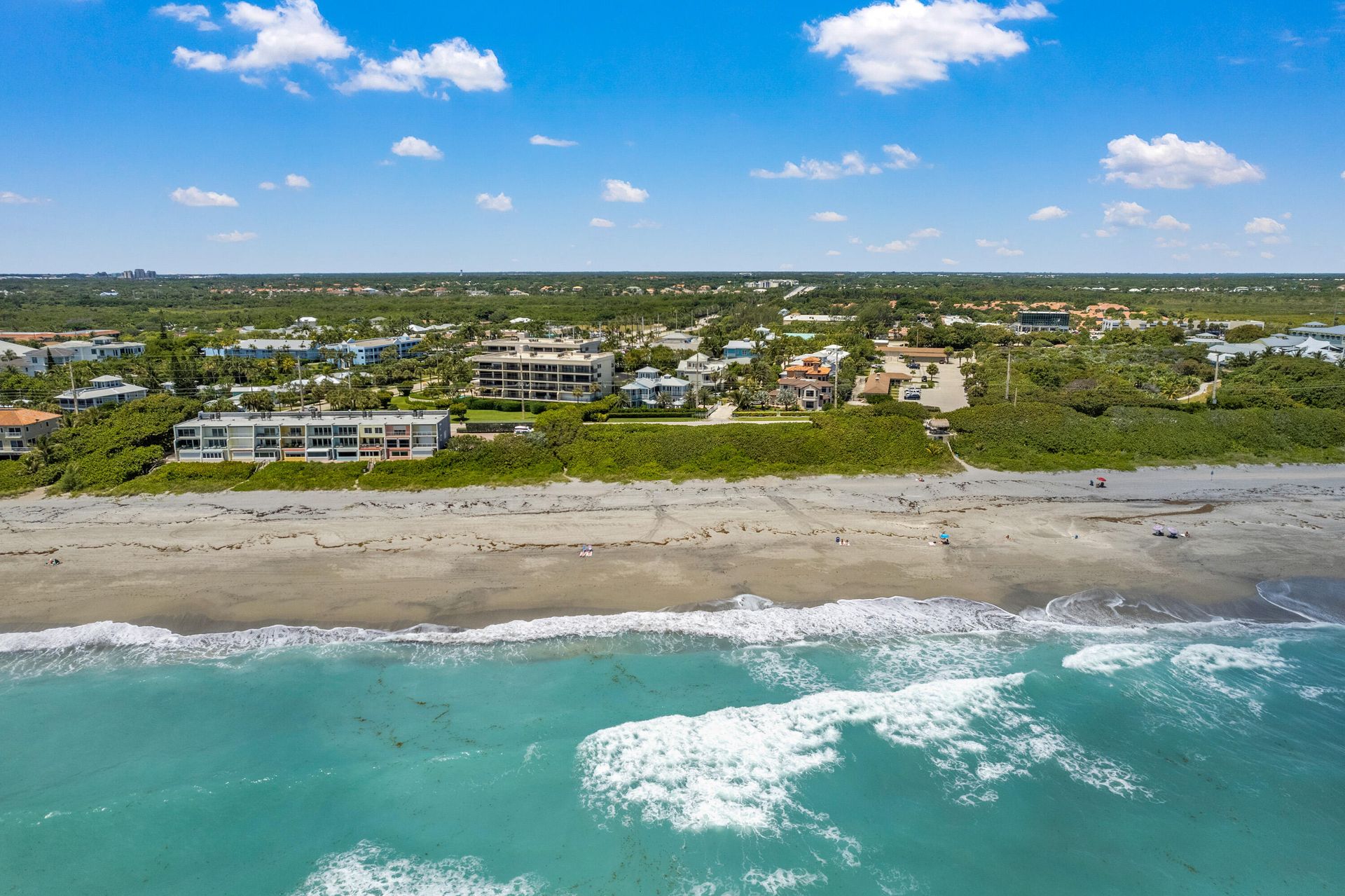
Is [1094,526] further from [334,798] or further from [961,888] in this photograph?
[334,798]

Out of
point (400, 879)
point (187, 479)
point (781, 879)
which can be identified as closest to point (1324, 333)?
point (781, 879)

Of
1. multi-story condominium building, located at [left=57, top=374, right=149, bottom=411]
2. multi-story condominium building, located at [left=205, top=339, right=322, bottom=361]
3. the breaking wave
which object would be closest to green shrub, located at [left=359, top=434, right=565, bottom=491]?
the breaking wave

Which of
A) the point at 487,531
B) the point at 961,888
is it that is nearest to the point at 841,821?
the point at 961,888

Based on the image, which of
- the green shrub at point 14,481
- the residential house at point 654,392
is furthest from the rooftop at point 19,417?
the residential house at point 654,392

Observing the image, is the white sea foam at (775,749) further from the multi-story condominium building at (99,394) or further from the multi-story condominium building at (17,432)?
the multi-story condominium building at (99,394)

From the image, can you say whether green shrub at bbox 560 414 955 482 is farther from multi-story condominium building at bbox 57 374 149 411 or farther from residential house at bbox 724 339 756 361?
multi-story condominium building at bbox 57 374 149 411
